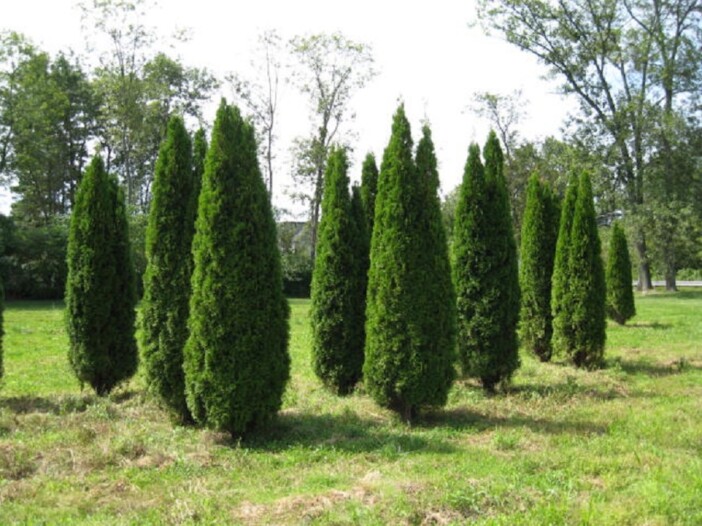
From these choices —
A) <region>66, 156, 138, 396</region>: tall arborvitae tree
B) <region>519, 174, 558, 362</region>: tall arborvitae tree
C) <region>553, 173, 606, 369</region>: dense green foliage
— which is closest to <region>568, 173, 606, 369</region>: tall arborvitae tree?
<region>553, 173, 606, 369</region>: dense green foliage

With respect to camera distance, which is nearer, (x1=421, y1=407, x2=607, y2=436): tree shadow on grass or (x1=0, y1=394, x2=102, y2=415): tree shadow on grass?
(x1=421, y1=407, x2=607, y2=436): tree shadow on grass

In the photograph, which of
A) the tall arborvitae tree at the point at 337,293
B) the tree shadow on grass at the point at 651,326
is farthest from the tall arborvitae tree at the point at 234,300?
the tree shadow on grass at the point at 651,326

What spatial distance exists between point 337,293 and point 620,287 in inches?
527

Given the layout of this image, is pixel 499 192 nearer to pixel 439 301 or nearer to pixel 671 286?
pixel 439 301

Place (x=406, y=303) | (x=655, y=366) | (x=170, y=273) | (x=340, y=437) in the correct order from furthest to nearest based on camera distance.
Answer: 1. (x=655, y=366)
2. (x=406, y=303)
3. (x=170, y=273)
4. (x=340, y=437)

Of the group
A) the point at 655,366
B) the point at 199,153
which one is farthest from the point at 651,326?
the point at 199,153

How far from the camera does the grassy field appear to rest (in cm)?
445

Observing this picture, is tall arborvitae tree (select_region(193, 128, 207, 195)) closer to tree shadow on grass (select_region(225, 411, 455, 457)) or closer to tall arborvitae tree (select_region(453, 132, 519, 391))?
tree shadow on grass (select_region(225, 411, 455, 457))

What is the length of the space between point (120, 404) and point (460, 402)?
481 cm

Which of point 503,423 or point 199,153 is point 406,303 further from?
point 199,153

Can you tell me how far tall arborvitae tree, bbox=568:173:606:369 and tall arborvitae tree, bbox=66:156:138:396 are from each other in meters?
8.03

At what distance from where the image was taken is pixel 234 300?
251 inches

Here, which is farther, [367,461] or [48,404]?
[48,404]

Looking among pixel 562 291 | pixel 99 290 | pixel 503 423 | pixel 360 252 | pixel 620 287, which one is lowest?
pixel 503 423
